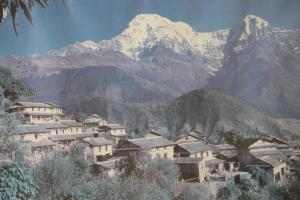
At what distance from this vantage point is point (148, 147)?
171 feet

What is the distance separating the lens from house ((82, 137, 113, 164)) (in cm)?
5221

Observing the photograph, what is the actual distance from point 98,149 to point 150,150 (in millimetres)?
7699

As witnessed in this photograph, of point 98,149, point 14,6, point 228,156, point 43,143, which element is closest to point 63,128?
point 98,149

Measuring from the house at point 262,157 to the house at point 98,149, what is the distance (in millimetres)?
21468

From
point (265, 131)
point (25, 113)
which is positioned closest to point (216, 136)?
point (265, 131)

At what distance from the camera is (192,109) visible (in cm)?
14700

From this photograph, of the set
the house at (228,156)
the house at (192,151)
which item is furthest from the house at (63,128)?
the house at (228,156)

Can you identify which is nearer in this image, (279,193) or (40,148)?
(279,193)

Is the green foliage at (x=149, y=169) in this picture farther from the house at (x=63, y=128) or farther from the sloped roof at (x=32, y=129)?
the house at (x=63, y=128)

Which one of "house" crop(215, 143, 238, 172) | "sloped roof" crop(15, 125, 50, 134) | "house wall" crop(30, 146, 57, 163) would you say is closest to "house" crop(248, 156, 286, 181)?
"house" crop(215, 143, 238, 172)

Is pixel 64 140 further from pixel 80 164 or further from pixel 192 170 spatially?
pixel 192 170

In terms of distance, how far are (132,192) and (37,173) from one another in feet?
25.3

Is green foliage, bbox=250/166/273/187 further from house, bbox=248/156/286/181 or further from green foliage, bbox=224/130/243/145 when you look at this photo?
green foliage, bbox=224/130/243/145

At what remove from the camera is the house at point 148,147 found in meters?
52.1
